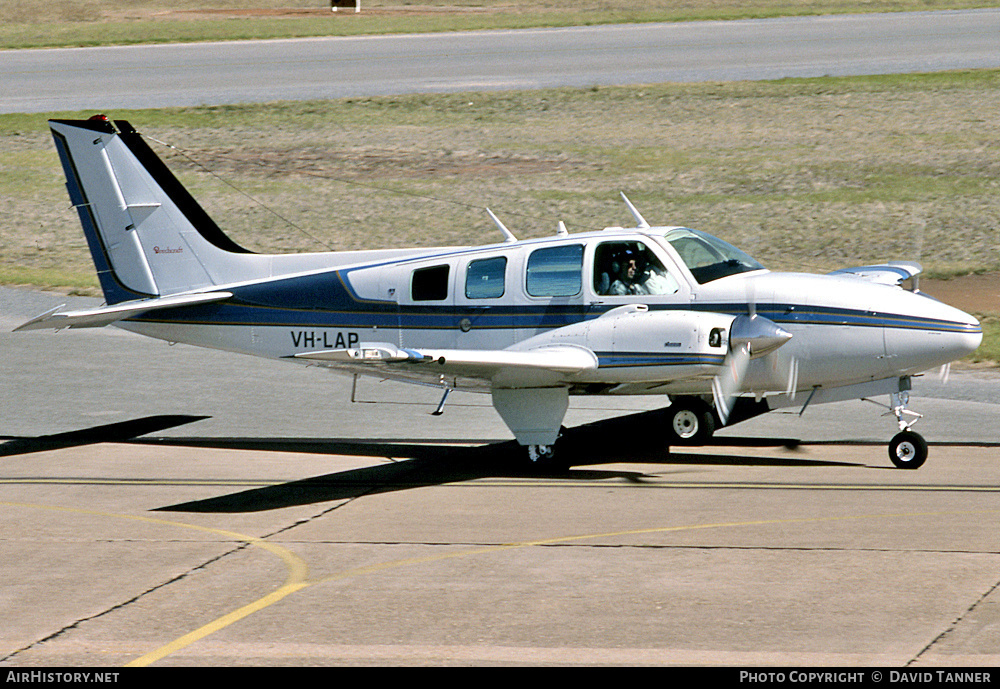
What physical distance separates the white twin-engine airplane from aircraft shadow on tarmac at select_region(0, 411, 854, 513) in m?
0.53

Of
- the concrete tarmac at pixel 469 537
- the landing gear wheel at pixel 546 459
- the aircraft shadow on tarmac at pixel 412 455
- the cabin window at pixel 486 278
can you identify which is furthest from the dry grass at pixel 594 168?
the landing gear wheel at pixel 546 459

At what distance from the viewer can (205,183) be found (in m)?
36.1

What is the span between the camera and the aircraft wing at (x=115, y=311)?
15352 mm

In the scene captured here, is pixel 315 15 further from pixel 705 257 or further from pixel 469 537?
pixel 469 537

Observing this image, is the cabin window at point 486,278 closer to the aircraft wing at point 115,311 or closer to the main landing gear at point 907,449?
the aircraft wing at point 115,311

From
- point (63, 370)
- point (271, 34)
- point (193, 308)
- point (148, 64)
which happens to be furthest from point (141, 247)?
point (271, 34)

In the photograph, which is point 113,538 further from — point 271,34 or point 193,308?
point 271,34

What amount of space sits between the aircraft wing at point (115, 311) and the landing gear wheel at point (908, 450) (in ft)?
29.1

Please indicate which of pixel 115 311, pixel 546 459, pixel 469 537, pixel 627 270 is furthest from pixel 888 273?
pixel 115 311

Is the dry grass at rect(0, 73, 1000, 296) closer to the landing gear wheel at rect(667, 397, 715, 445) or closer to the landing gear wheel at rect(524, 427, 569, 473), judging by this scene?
the landing gear wheel at rect(667, 397, 715, 445)

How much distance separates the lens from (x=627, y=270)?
15008 mm

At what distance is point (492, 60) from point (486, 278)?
3359 centimetres

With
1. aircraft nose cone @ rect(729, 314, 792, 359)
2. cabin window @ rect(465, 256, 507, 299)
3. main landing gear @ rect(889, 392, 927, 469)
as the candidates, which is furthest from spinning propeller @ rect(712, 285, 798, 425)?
cabin window @ rect(465, 256, 507, 299)
